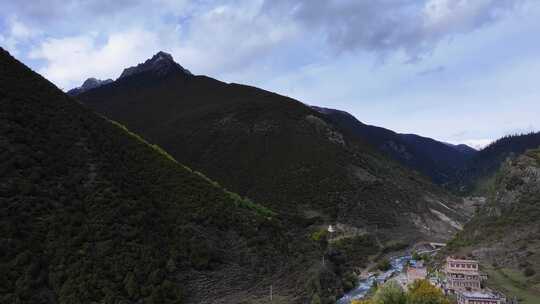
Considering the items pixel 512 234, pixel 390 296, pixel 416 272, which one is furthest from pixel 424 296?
pixel 512 234

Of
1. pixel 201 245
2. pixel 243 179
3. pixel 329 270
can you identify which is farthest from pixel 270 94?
pixel 201 245

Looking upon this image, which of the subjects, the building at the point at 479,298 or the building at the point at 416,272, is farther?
the building at the point at 416,272

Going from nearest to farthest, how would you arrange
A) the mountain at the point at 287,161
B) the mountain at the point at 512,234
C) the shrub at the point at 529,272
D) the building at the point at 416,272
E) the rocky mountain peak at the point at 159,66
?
1. the shrub at the point at 529,272
2. the mountain at the point at 512,234
3. the building at the point at 416,272
4. the mountain at the point at 287,161
5. the rocky mountain peak at the point at 159,66

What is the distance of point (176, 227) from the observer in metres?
38.2

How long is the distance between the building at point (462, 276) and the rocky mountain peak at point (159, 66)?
128 metres

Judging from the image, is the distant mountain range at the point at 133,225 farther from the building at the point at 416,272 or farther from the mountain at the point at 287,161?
the mountain at the point at 287,161

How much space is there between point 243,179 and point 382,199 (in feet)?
86.3

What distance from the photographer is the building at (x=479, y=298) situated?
4166cm

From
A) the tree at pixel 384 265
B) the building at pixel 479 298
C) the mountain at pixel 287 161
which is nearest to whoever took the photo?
the building at pixel 479 298

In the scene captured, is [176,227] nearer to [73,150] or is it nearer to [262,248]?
[262,248]

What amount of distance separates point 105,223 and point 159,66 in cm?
14696

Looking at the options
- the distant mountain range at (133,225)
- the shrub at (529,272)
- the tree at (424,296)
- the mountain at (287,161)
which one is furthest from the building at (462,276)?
the mountain at (287,161)

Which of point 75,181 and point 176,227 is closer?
point 75,181

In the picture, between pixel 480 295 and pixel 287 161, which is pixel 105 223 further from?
pixel 287 161
